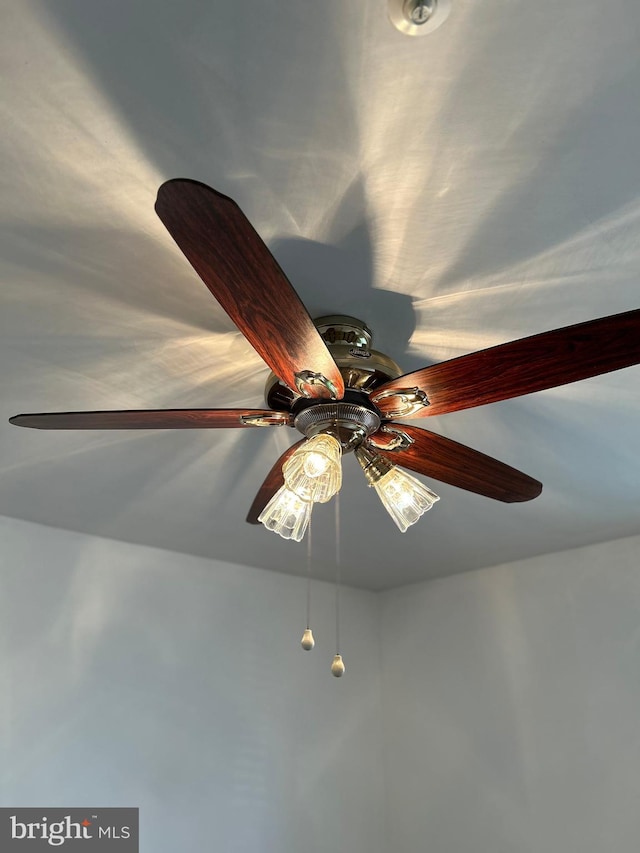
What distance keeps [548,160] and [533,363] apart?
10.4 inches

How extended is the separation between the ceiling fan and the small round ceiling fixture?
27 cm

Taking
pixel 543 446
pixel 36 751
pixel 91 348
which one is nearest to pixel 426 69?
pixel 91 348

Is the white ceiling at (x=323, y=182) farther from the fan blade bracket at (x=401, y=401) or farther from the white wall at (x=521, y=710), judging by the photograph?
the white wall at (x=521, y=710)

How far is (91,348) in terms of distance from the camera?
1291 mm

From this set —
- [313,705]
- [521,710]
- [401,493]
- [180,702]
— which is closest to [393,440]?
[401,493]

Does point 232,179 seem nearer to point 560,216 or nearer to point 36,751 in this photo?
point 560,216

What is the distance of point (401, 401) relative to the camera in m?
1.07

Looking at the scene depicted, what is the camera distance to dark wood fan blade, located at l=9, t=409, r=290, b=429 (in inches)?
42.3

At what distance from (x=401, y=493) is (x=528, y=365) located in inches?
12.1

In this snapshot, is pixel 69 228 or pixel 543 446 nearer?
pixel 69 228

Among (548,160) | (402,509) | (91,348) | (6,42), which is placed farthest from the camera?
(91,348)

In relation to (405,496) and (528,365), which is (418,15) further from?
(405,496)

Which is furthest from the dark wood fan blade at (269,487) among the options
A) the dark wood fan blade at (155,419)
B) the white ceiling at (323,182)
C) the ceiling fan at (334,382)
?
the white ceiling at (323,182)

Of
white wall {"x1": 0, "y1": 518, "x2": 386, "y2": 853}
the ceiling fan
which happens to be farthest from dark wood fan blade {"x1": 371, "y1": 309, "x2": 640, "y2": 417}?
white wall {"x1": 0, "y1": 518, "x2": 386, "y2": 853}
